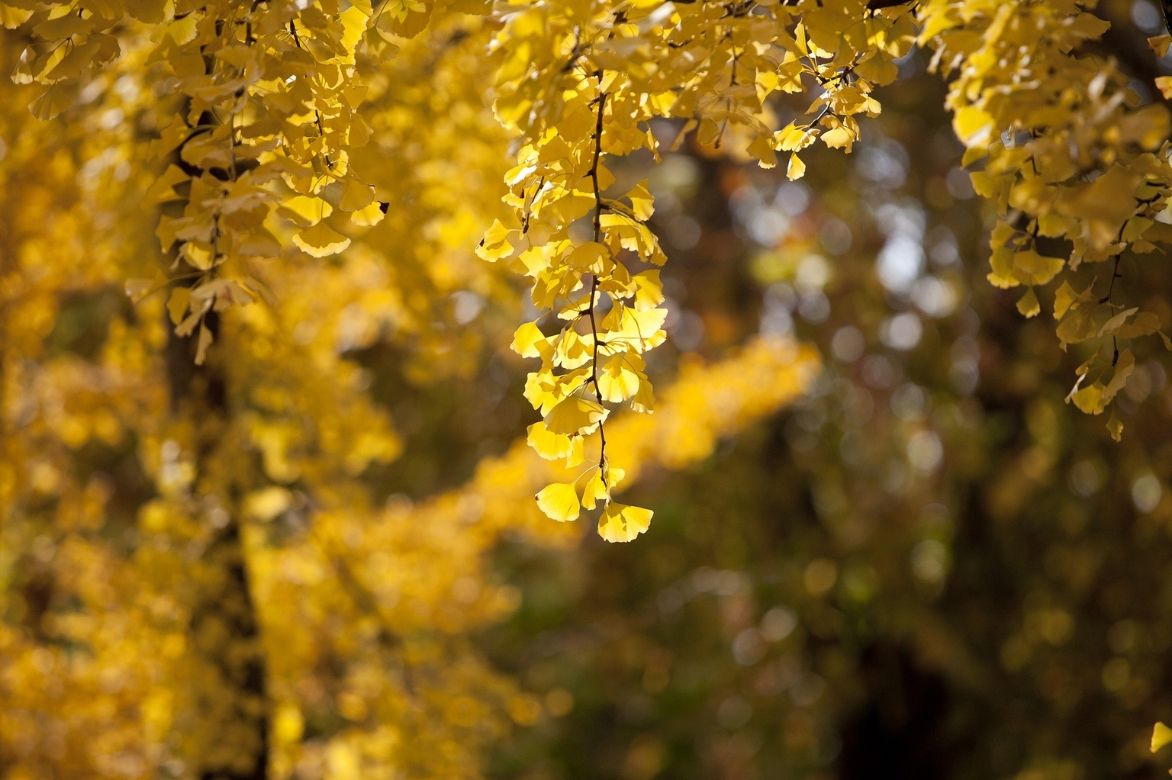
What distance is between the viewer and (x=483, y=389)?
884cm

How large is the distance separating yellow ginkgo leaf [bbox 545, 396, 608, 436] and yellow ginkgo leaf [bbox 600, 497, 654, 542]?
0.12m

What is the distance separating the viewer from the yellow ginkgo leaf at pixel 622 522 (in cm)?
126

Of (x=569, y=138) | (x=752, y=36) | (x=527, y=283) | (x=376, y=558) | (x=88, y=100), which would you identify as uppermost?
(x=752, y=36)

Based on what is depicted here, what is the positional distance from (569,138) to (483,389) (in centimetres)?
767

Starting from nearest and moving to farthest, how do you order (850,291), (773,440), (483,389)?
(850,291), (773,440), (483,389)

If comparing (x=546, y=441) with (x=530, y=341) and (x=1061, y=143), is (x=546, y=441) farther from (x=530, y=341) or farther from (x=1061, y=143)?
(x=1061, y=143)

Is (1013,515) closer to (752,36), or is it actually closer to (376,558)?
(376,558)

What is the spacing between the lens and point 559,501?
4.23ft

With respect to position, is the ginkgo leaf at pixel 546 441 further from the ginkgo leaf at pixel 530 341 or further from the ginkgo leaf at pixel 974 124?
the ginkgo leaf at pixel 974 124

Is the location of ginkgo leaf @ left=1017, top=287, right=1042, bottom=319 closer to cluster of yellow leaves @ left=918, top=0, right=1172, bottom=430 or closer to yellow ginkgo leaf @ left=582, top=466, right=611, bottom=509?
cluster of yellow leaves @ left=918, top=0, right=1172, bottom=430

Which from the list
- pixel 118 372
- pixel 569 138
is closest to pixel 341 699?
pixel 118 372

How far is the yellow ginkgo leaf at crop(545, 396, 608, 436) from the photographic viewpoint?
1.19 m

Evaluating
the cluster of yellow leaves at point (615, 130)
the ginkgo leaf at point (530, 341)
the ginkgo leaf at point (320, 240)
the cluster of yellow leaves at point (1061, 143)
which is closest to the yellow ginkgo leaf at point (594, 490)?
the cluster of yellow leaves at point (615, 130)

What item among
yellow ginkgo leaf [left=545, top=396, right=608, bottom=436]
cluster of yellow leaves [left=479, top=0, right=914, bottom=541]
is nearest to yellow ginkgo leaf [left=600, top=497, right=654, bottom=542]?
cluster of yellow leaves [left=479, top=0, right=914, bottom=541]
